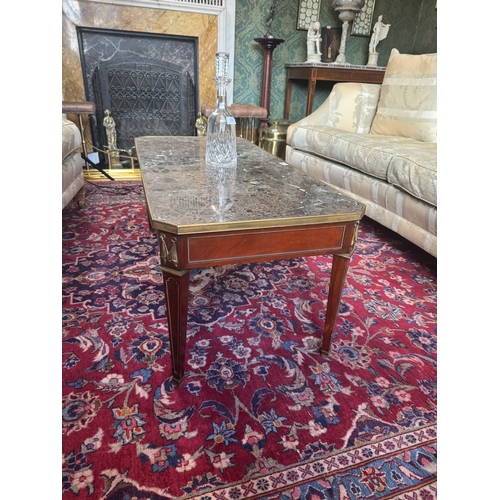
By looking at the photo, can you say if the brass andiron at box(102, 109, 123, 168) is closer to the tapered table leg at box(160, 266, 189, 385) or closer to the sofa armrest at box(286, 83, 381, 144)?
the sofa armrest at box(286, 83, 381, 144)

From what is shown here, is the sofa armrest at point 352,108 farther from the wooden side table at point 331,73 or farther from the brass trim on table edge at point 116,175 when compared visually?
the brass trim on table edge at point 116,175

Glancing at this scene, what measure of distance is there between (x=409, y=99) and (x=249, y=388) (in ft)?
7.54

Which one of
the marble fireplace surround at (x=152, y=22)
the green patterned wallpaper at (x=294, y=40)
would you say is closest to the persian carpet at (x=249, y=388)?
the marble fireplace surround at (x=152, y=22)

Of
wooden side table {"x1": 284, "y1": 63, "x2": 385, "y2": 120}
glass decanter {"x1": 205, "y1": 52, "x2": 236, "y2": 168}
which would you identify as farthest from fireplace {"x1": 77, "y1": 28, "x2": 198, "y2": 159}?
glass decanter {"x1": 205, "y1": 52, "x2": 236, "y2": 168}

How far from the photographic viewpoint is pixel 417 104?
237cm

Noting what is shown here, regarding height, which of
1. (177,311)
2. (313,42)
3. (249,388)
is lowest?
(249,388)

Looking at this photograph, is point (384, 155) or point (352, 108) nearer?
point (384, 155)

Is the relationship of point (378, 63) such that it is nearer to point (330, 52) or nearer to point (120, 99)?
point (330, 52)

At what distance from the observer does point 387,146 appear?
81.7 inches

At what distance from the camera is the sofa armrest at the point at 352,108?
2.78 metres

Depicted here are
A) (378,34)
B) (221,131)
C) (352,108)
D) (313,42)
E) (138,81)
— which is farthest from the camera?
(378,34)

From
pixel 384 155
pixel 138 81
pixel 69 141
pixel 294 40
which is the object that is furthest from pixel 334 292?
pixel 294 40

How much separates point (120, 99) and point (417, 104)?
2856mm

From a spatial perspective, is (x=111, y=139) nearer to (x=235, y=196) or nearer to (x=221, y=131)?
(x=221, y=131)
